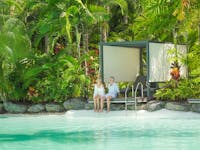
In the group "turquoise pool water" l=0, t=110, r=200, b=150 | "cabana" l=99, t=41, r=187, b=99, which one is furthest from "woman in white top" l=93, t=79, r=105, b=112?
"cabana" l=99, t=41, r=187, b=99

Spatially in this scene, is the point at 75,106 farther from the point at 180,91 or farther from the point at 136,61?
the point at 136,61

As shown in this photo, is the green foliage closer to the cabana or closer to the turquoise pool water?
the cabana

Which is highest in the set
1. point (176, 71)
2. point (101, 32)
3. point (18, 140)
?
point (101, 32)

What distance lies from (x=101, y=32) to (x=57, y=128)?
30.9ft

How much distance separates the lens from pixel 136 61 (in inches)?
852

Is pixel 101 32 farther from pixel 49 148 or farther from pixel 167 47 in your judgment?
pixel 49 148

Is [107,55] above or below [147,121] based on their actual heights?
above

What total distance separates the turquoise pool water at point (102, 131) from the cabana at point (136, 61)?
6.77ft

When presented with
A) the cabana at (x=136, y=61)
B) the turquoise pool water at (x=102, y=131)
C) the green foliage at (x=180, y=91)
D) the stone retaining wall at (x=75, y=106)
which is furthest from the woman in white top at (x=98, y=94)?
the green foliage at (x=180, y=91)

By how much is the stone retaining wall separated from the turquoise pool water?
288mm

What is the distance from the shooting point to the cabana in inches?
733

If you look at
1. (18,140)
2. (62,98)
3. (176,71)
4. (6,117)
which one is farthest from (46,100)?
(18,140)

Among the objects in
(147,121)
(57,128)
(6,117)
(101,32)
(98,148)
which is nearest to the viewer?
(98,148)

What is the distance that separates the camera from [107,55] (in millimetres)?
19719
